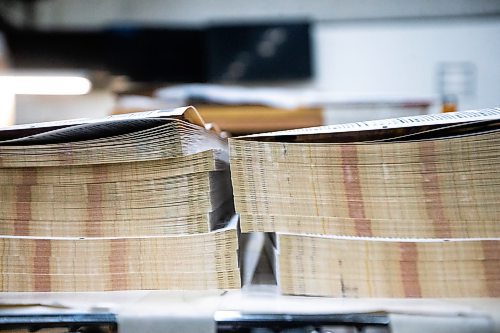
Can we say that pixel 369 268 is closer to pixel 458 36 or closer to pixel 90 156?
pixel 90 156

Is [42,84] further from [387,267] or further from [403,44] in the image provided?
[387,267]

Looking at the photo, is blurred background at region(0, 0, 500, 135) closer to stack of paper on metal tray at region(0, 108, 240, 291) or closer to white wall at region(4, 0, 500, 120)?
white wall at region(4, 0, 500, 120)

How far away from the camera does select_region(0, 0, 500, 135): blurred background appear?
3.69 meters

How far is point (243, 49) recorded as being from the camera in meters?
3.69

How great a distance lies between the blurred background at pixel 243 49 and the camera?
3.69 metres

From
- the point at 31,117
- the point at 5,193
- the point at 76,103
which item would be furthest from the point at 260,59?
the point at 5,193

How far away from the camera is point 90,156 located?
519 mm

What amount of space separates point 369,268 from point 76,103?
3.82 meters

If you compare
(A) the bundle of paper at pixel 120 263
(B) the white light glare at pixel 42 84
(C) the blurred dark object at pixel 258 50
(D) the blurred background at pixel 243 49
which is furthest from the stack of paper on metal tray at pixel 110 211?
(B) the white light glare at pixel 42 84

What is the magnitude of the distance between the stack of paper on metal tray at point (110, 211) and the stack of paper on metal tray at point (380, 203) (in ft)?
0.19

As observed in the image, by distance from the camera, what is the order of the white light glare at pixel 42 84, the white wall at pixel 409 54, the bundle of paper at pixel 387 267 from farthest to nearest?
the white wall at pixel 409 54 < the white light glare at pixel 42 84 < the bundle of paper at pixel 387 267

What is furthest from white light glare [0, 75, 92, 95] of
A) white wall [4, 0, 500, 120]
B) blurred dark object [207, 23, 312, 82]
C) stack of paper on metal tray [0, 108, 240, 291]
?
stack of paper on metal tray [0, 108, 240, 291]

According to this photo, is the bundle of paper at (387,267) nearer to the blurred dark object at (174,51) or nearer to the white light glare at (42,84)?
the blurred dark object at (174,51)

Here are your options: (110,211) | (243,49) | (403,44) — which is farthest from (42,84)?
(110,211)
